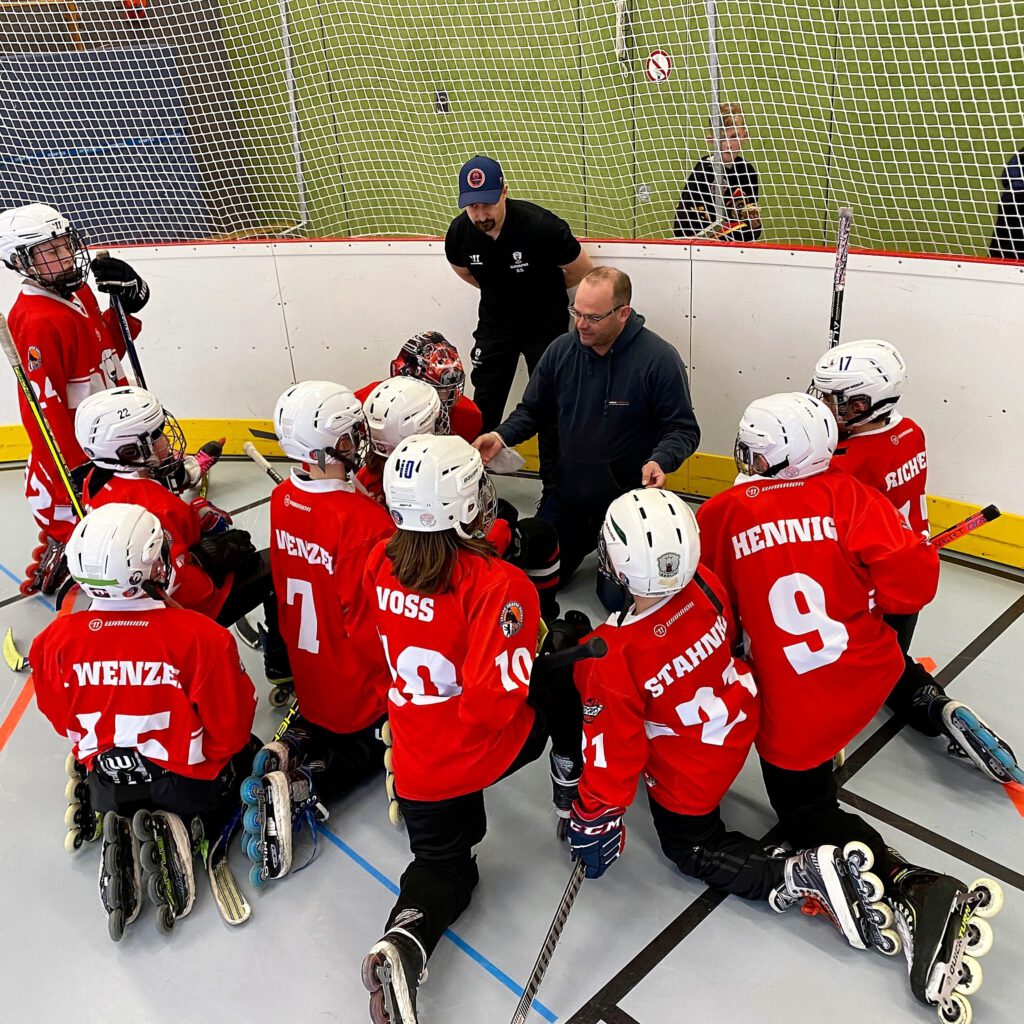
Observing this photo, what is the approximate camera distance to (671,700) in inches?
95.3

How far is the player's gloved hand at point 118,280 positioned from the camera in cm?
425

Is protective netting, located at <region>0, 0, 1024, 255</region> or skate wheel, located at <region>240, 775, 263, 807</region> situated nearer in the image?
skate wheel, located at <region>240, 775, 263, 807</region>

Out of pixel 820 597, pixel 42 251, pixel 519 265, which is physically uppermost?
pixel 42 251

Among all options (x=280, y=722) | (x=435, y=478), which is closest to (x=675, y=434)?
(x=435, y=478)

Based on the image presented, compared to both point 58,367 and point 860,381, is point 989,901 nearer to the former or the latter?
point 860,381

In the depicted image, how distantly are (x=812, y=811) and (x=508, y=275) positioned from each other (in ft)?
9.79

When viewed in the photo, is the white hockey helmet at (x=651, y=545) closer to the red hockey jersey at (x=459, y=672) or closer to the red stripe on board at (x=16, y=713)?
the red hockey jersey at (x=459, y=672)

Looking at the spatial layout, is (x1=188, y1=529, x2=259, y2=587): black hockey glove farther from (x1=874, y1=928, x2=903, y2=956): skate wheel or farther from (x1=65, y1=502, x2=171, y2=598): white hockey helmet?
(x1=874, y1=928, x2=903, y2=956): skate wheel

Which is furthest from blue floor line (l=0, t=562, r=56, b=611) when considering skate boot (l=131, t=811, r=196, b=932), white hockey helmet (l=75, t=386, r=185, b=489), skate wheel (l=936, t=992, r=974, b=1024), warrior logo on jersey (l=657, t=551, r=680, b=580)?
skate wheel (l=936, t=992, r=974, b=1024)

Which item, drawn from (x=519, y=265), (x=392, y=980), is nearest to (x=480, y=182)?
(x=519, y=265)

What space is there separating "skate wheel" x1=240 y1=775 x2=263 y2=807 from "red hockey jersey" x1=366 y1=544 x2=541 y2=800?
53cm

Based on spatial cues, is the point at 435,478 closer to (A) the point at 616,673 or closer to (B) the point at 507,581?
(B) the point at 507,581

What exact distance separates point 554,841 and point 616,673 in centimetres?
87

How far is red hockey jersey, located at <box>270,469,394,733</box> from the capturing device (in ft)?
9.42
